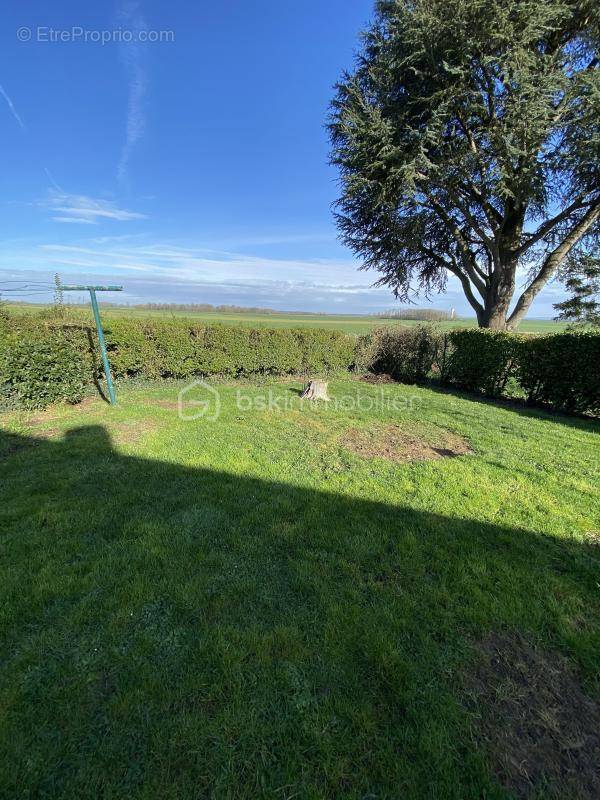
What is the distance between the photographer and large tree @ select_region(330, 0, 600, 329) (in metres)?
8.51

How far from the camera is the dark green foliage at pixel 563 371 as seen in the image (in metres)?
6.98

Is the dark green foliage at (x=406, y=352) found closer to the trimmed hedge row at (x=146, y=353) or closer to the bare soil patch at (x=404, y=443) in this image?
the trimmed hedge row at (x=146, y=353)

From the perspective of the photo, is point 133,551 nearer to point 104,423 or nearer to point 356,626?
point 356,626

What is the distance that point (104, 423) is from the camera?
223 inches

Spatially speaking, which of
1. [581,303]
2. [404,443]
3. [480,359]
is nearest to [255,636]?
[404,443]

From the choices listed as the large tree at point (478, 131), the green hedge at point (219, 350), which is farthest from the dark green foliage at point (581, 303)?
the green hedge at point (219, 350)

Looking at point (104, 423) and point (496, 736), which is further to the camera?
point (104, 423)

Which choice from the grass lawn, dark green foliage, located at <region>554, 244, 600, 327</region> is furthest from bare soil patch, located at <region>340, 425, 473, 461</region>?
dark green foliage, located at <region>554, 244, 600, 327</region>

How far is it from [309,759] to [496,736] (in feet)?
2.80

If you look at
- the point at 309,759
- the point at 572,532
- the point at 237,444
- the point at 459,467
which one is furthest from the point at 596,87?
the point at 309,759

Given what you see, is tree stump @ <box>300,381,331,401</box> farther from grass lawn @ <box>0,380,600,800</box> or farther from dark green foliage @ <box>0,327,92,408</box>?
dark green foliage @ <box>0,327,92,408</box>

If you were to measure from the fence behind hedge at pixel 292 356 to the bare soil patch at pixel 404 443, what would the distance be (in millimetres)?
4029

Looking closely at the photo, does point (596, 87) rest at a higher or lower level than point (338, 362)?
higher

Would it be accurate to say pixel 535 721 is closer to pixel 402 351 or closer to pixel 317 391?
pixel 317 391
